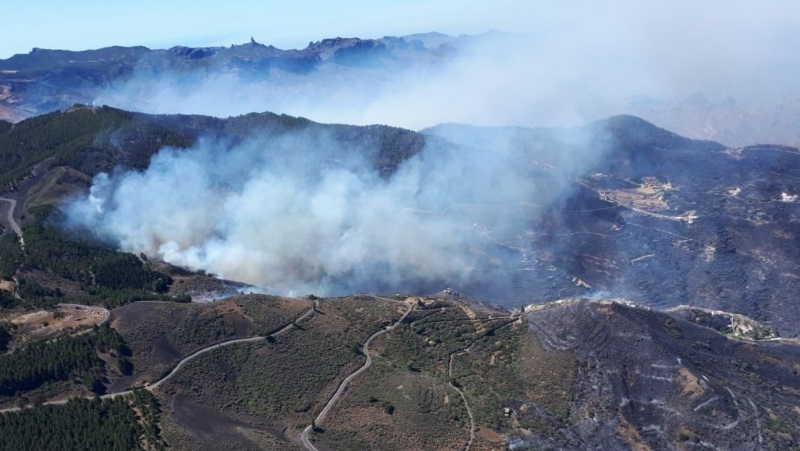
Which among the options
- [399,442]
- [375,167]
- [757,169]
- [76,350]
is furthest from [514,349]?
[757,169]

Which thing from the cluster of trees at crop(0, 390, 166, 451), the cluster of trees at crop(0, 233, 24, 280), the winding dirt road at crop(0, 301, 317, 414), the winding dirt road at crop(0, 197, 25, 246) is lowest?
the cluster of trees at crop(0, 390, 166, 451)

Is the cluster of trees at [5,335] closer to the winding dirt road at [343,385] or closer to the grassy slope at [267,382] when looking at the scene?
the grassy slope at [267,382]

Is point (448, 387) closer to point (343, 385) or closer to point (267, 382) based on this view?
point (343, 385)

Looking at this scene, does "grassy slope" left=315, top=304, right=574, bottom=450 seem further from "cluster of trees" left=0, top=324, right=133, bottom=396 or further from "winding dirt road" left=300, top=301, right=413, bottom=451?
"cluster of trees" left=0, top=324, right=133, bottom=396

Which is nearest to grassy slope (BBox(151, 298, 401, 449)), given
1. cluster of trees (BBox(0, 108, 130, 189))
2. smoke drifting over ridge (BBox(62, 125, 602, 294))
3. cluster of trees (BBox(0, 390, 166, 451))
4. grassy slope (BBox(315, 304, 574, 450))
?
cluster of trees (BBox(0, 390, 166, 451))

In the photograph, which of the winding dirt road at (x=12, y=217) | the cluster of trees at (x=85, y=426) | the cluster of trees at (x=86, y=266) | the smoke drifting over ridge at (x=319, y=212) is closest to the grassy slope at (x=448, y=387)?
the cluster of trees at (x=85, y=426)

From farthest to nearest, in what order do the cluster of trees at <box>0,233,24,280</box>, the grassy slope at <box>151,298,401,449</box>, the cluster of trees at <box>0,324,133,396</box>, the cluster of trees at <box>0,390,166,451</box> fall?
the cluster of trees at <box>0,233,24,280</box>
the cluster of trees at <box>0,324,133,396</box>
the grassy slope at <box>151,298,401,449</box>
the cluster of trees at <box>0,390,166,451</box>
